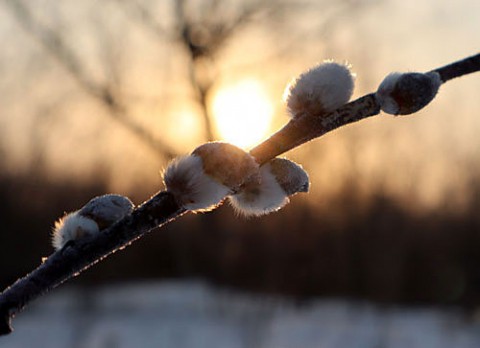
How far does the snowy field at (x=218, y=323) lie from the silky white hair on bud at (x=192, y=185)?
22.8 feet

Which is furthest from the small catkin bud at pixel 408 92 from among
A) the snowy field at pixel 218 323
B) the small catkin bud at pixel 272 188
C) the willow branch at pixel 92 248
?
the snowy field at pixel 218 323

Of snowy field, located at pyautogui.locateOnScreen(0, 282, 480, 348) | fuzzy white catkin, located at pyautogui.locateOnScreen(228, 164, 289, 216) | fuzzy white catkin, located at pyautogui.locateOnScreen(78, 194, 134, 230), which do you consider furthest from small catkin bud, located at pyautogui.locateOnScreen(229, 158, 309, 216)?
snowy field, located at pyautogui.locateOnScreen(0, 282, 480, 348)

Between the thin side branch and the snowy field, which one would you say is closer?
the thin side branch

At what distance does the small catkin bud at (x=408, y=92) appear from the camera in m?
0.57

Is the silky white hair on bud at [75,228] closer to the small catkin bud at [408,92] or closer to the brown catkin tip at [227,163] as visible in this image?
the brown catkin tip at [227,163]

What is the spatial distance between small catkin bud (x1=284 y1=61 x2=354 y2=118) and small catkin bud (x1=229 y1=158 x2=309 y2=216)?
0.05m

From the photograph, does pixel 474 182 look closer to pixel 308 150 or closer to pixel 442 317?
pixel 442 317

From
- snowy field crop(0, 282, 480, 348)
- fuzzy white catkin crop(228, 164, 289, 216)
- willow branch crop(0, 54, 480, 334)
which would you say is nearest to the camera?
willow branch crop(0, 54, 480, 334)

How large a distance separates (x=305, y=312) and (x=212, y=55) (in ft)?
11.3

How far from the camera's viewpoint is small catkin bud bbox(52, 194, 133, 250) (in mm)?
560

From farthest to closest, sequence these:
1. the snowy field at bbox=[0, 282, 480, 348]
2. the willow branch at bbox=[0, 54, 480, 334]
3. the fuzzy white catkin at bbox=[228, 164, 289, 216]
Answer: the snowy field at bbox=[0, 282, 480, 348] → the fuzzy white catkin at bbox=[228, 164, 289, 216] → the willow branch at bbox=[0, 54, 480, 334]

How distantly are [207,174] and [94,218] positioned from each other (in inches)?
3.7

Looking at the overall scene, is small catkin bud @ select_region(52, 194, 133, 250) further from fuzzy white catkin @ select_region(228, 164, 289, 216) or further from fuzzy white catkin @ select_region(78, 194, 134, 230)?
fuzzy white catkin @ select_region(228, 164, 289, 216)

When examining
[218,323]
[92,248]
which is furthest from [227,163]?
[218,323]
